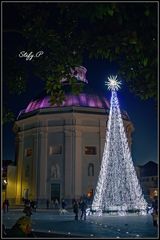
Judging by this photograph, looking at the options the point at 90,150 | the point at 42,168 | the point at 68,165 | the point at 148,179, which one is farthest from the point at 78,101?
the point at 148,179

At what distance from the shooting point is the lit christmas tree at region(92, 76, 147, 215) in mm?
36656

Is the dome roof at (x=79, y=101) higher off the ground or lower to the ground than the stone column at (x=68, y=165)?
higher

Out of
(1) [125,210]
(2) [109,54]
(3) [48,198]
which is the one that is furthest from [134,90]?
(3) [48,198]

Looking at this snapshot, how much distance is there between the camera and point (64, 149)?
5981 centimetres

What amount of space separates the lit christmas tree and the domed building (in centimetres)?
1989

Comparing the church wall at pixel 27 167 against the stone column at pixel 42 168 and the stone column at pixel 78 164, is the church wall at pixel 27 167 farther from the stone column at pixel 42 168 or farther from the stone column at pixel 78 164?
the stone column at pixel 78 164

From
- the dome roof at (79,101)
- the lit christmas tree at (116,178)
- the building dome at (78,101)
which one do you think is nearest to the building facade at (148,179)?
the dome roof at (79,101)

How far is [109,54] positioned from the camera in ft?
35.5

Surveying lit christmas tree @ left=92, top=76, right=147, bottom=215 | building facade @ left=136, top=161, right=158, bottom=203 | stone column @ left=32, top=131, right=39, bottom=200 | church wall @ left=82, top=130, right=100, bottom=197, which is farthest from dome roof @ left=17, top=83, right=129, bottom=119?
building facade @ left=136, top=161, right=158, bottom=203

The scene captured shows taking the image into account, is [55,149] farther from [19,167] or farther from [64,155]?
[19,167]

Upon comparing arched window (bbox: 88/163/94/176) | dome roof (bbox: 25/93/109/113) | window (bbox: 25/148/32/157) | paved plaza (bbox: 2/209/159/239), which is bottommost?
paved plaza (bbox: 2/209/159/239)

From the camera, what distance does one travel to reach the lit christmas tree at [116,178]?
3666 centimetres

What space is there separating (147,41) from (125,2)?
1.18 meters

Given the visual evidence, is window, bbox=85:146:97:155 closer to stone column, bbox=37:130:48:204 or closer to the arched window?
the arched window
